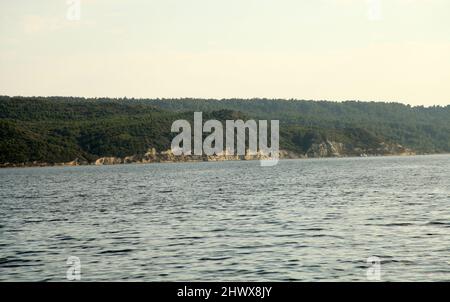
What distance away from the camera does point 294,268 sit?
2744cm

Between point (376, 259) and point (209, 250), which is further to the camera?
point (209, 250)

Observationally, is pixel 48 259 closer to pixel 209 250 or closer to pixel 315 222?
pixel 209 250

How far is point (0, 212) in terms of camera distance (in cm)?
5988

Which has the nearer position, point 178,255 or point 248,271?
point 248,271

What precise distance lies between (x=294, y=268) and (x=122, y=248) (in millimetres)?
10443
